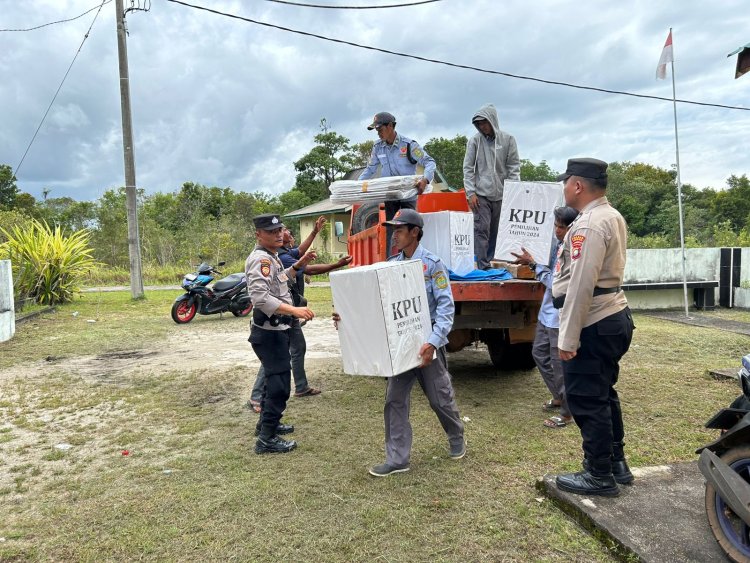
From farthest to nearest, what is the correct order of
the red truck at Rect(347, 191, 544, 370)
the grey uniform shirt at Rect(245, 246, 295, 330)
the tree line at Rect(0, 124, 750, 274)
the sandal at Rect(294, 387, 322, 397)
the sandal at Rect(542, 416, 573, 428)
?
the tree line at Rect(0, 124, 750, 274), the sandal at Rect(294, 387, 322, 397), the red truck at Rect(347, 191, 544, 370), the sandal at Rect(542, 416, 573, 428), the grey uniform shirt at Rect(245, 246, 295, 330)

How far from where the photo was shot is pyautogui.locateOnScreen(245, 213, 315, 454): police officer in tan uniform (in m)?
3.93

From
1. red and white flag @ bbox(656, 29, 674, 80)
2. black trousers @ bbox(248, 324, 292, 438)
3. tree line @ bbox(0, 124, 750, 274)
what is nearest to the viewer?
black trousers @ bbox(248, 324, 292, 438)

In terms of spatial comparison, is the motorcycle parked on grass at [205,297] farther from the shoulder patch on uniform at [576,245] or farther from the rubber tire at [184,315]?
the shoulder patch on uniform at [576,245]

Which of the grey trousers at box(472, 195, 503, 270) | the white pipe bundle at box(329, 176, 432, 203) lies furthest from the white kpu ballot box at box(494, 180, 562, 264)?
the grey trousers at box(472, 195, 503, 270)

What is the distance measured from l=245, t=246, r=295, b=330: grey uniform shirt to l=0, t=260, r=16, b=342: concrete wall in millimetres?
6896

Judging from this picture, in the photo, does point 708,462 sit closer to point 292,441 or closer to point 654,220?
point 292,441

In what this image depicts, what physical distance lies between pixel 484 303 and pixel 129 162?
12839 mm

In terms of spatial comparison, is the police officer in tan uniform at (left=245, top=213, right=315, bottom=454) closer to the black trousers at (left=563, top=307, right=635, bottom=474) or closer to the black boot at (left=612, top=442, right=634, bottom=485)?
the black trousers at (left=563, top=307, right=635, bottom=474)

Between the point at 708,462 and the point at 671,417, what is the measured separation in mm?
2293

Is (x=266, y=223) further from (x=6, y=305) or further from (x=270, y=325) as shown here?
(x=6, y=305)

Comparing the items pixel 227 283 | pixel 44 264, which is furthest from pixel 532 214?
pixel 44 264

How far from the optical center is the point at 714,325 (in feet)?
32.9

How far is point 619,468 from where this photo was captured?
3.23 m

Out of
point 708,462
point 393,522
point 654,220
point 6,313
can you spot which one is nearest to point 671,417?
point 708,462
